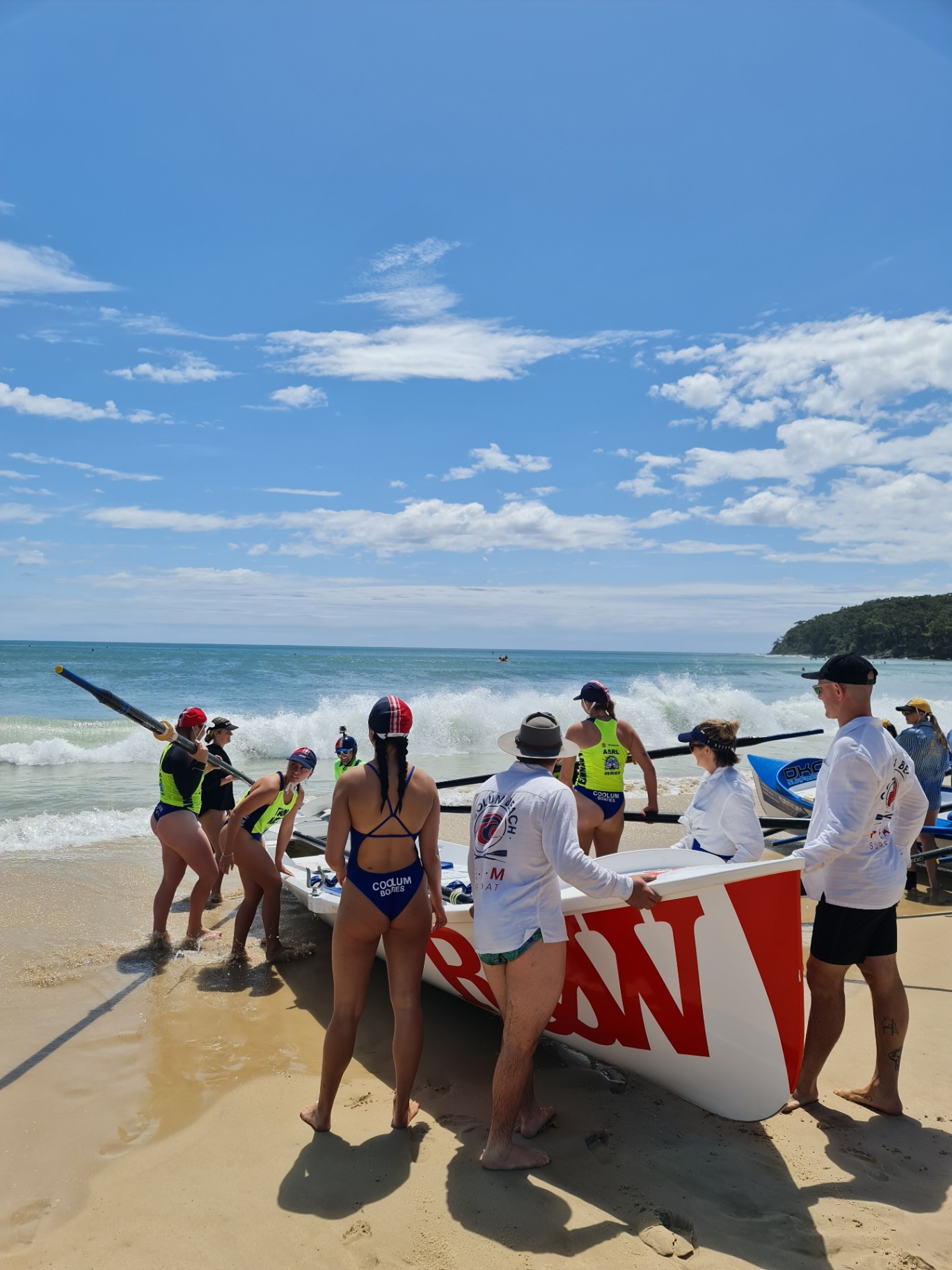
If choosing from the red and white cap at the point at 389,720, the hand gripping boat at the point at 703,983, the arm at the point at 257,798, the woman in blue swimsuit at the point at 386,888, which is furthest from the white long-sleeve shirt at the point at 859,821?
the arm at the point at 257,798

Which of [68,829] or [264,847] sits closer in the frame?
[264,847]

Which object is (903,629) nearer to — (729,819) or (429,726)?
(429,726)

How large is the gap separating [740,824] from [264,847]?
10.6 ft

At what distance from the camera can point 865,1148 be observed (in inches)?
126

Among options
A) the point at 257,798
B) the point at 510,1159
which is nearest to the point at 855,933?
the point at 510,1159

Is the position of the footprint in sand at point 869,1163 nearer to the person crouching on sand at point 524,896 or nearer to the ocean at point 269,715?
the person crouching on sand at point 524,896

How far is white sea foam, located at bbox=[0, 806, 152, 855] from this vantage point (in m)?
8.45

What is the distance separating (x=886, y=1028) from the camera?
11.2 feet

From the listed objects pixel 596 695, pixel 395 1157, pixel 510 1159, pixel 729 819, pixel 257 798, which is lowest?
pixel 395 1157

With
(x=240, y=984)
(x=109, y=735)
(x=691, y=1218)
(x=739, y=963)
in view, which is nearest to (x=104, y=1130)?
(x=240, y=984)

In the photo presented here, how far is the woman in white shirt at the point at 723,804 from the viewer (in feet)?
12.3

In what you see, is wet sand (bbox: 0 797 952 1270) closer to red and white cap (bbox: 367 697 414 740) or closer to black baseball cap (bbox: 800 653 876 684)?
red and white cap (bbox: 367 697 414 740)

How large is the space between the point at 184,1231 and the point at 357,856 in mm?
1415

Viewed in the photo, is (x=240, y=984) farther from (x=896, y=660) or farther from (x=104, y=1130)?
(x=896, y=660)
